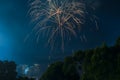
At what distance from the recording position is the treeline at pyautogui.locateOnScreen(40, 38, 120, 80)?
53.7 metres

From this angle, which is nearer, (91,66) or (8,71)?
(91,66)

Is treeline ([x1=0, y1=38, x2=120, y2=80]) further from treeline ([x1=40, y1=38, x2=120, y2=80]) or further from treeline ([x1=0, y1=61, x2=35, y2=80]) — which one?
treeline ([x1=0, y1=61, x2=35, y2=80])

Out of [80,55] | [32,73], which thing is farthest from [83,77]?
[32,73]

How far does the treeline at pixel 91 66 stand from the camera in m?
53.7

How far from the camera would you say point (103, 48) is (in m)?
55.0

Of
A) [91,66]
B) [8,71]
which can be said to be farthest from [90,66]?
[8,71]

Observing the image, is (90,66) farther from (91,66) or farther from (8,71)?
(8,71)

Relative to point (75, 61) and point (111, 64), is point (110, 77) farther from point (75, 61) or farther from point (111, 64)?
point (75, 61)

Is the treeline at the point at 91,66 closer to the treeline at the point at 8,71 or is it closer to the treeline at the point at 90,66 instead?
the treeline at the point at 90,66

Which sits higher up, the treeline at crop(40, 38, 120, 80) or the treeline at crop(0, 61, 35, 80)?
the treeline at crop(0, 61, 35, 80)

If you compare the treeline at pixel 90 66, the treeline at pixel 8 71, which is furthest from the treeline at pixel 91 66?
the treeline at pixel 8 71

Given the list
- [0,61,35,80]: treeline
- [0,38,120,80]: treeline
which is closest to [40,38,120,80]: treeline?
[0,38,120,80]: treeline

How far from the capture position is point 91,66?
55562 millimetres

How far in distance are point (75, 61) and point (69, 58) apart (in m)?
1.47
